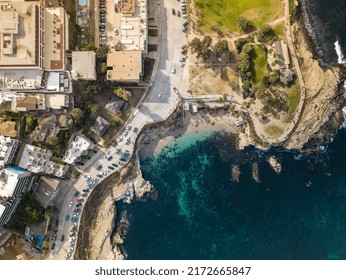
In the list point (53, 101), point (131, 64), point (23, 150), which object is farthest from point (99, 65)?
point (23, 150)

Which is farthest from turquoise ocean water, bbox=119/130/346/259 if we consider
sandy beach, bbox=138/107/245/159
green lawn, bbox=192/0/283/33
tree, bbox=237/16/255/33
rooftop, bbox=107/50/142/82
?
green lawn, bbox=192/0/283/33

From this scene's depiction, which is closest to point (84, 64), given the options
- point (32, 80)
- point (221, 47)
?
point (32, 80)

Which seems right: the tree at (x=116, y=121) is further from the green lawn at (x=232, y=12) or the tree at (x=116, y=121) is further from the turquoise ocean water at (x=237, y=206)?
the green lawn at (x=232, y=12)

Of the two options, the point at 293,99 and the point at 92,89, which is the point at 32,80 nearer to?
the point at 92,89

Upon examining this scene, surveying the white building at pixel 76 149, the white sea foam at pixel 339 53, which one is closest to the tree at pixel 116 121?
the white building at pixel 76 149

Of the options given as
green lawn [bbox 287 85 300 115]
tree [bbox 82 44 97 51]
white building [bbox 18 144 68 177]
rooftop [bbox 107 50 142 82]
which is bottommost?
white building [bbox 18 144 68 177]

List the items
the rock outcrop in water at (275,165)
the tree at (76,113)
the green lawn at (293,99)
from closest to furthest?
the tree at (76,113) → the green lawn at (293,99) → the rock outcrop in water at (275,165)

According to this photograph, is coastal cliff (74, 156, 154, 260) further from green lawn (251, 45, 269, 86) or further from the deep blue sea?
green lawn (251, 45, 269, 86)
